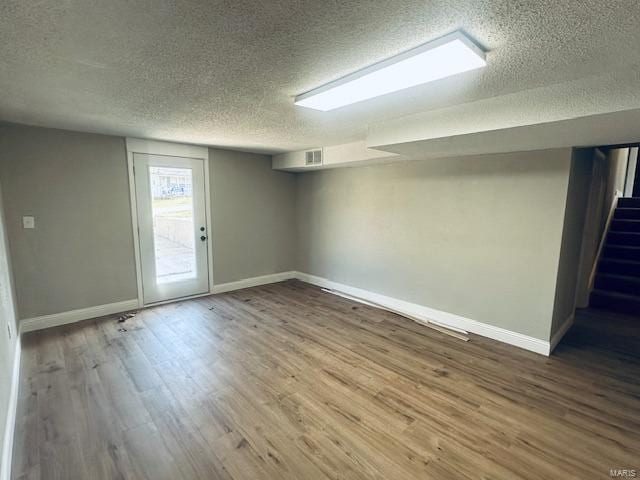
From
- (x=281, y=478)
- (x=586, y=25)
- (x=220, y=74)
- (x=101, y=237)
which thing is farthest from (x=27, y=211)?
(x=586, y=25)

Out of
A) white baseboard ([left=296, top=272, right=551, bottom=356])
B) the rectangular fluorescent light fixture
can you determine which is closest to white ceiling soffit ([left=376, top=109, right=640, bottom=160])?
the rectangular fluorescent light fixture

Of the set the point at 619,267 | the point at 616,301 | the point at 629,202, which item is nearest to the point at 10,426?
the point at 616,301

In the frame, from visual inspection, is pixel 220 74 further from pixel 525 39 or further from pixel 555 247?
pixel 555 247

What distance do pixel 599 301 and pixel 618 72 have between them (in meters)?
4.06

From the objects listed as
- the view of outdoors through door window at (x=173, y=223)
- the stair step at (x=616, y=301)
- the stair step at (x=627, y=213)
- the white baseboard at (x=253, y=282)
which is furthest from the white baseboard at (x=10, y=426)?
the stair step at (x=627, y=213)

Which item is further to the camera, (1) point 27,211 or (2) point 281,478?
(1) point 27,211

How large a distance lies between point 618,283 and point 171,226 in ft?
22.0

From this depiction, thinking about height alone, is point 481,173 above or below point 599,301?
above

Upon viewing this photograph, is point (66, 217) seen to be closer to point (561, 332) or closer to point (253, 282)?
point (253, 282)

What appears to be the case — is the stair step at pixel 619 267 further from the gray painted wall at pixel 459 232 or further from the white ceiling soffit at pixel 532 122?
the white ceiling soffit at pixel 532 122

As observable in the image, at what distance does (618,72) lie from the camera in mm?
1790

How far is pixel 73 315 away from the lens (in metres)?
3.76

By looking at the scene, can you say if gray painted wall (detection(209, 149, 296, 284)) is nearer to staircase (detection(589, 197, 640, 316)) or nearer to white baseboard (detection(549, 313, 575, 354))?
white baseboard (detection(549, 313, 575, 354))

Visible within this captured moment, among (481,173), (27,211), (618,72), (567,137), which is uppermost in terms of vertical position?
(618,72)
